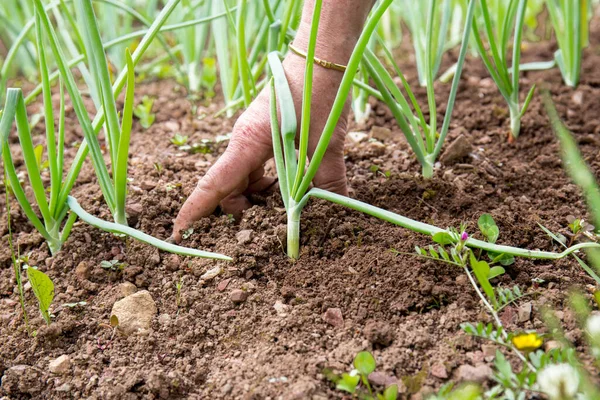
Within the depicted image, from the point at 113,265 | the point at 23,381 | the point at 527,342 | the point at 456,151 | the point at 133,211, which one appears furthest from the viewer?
the point at 456,151

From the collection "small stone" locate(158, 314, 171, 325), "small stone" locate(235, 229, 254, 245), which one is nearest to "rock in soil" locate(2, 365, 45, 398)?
"small stone" locate(158, 314, 171, 325)

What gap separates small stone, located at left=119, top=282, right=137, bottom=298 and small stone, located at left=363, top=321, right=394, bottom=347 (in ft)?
1.52

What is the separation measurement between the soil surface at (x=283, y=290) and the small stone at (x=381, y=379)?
0.01 m

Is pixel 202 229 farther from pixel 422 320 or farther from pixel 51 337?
pixel 422 320

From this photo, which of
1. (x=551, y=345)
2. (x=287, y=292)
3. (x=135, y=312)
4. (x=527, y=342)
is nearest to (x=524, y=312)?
(x=551, y=345)

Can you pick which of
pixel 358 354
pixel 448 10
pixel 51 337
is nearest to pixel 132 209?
pixel 51 337

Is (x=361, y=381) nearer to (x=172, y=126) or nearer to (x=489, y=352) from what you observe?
(x=489, y=352)

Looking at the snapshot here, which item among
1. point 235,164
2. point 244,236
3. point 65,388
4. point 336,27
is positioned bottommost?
point 65,388

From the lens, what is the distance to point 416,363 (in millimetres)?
969

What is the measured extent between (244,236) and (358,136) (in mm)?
614

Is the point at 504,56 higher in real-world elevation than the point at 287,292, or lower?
higher

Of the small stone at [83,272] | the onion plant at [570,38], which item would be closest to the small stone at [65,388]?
the small stone at [83,272]

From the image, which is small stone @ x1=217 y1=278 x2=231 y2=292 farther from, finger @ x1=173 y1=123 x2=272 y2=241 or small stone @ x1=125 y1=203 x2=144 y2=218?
small stone @ x1=125 y1=203 x2=144 y2=218

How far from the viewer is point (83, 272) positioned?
125 cm
